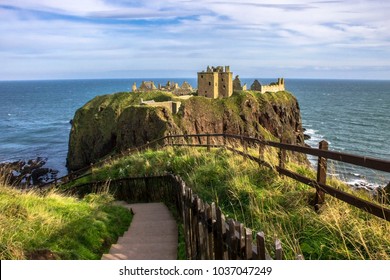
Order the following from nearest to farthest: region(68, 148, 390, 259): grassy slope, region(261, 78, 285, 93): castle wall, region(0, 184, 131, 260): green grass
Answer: region(68, 148, 390, 259): grassy slope
region(0, 184, 131, 260): green grass
region(261, 78, 285, 93): castle wall

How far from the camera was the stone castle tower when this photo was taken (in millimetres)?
72688

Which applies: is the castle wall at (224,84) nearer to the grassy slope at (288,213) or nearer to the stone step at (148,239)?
the grassy slope at (288,213)

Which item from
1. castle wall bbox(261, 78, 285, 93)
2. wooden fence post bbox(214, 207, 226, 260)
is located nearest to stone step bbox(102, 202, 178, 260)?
wooden fence post bbox(214, 207, 226, 260)

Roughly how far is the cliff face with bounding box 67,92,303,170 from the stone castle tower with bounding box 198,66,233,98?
4565 mm

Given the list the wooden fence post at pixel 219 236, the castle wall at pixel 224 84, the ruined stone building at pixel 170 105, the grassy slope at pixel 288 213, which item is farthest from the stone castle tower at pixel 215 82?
the wooden fence post at pixel 219 236

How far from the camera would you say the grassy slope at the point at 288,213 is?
16.0 feet

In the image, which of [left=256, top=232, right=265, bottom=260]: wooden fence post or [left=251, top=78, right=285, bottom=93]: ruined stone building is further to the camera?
[left=251, top=78, right=285, bottom=93]: ruined stone building

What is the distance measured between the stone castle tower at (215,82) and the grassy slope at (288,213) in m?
62.6

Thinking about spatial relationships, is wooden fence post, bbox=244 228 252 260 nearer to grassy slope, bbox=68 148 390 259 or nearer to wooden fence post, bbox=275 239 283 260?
wooden fence post, bbox=275 239 283 260

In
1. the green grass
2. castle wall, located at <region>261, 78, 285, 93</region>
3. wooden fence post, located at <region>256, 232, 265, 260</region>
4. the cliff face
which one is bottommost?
the cliff face

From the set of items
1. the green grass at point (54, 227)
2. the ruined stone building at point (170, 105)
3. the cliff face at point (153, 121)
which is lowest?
the cliff face at point (153, 121)

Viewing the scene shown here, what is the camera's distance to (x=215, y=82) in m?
73.1

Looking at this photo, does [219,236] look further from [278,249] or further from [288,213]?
[288,213]

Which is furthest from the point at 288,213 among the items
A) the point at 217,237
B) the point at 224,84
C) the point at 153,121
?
the point at 224,84
